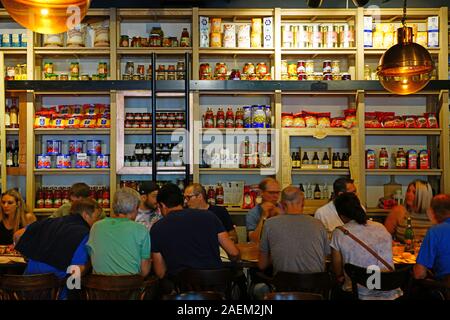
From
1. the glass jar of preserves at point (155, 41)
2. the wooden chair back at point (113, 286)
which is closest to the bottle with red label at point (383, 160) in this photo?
the glass jar of preserves at point (155, 41)

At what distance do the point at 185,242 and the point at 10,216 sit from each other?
2.21 m

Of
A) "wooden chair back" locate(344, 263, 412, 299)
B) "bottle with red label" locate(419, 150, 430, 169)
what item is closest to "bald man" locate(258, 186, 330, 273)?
"wooden chair back" locate(344, 263, 412, 299)

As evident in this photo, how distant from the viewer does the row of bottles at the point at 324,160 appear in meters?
6.51

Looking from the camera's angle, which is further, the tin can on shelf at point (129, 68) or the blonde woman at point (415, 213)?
the tin can on shelf at point (129, 68)

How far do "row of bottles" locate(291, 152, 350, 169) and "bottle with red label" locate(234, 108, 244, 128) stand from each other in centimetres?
71

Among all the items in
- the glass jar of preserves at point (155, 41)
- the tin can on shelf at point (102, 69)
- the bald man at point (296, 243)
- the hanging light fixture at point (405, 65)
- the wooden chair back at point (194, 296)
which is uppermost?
the glass jar of preserves at point (155, 41)

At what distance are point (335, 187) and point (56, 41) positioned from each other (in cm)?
342

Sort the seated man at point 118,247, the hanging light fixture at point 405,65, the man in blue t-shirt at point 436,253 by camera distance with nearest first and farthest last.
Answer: the seated man at point 118,247
the man in blue t-shirt at point 436,253
the hanging light fixture at point 405,65

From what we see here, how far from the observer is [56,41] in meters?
6.45

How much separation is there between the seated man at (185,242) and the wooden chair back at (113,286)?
1.31 feet

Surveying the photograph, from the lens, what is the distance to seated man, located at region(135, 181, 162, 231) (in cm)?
537

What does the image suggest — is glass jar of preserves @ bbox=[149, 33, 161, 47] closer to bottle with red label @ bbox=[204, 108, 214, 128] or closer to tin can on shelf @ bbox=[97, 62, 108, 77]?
tin can on shelf @ bbox=[97, 62, 108, 77]

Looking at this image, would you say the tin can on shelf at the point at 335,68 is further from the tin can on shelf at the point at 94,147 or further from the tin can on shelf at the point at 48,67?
the tin can on shelf at the point at 48,67
